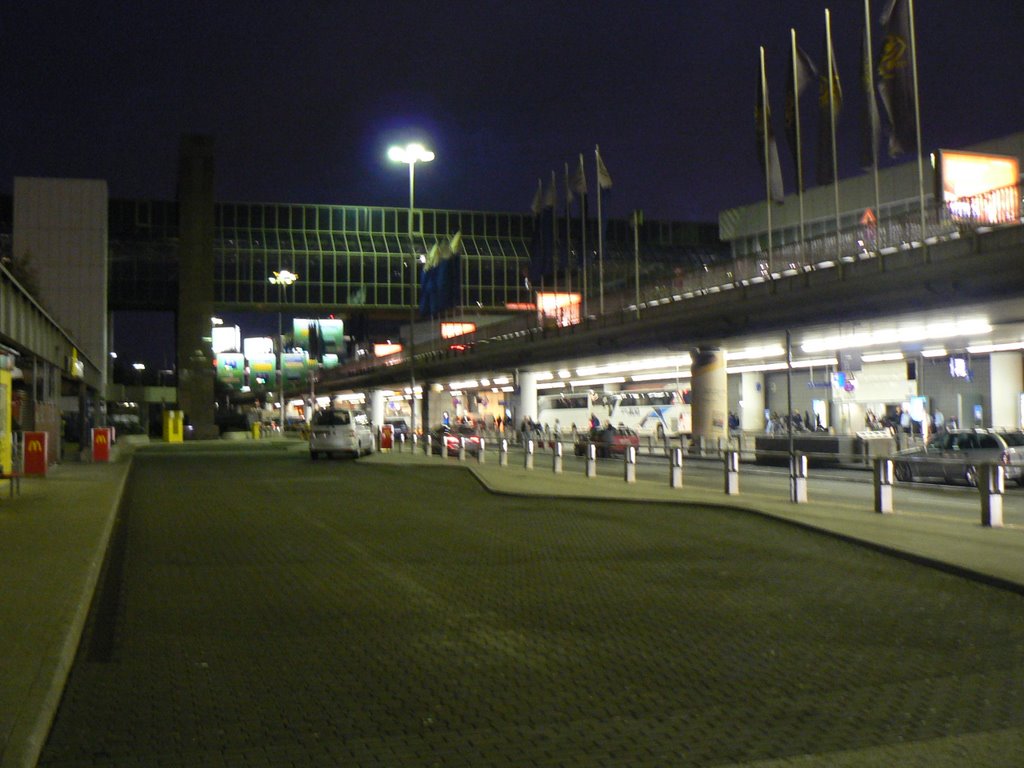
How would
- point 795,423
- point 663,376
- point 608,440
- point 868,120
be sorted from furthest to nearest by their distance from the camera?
1. point 663,376
2. point 795,423
3. point 608,440
4. point 868,120

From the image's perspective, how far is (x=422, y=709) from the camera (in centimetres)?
700

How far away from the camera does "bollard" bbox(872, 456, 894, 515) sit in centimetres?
1836

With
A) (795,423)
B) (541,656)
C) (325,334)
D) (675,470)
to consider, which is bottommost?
(541,656)

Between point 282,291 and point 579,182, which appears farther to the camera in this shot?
point 282,291

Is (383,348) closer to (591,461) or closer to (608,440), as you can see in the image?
(608,440)

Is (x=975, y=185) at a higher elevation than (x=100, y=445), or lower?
higher

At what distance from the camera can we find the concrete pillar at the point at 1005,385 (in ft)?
138

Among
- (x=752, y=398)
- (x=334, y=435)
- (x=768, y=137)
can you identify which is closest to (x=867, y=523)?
(x=768, y=137)

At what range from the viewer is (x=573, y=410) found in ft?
216

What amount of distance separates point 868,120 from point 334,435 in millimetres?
23065

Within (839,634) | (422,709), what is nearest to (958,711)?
(839,634)

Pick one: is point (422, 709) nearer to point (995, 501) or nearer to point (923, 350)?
point (995, 501)

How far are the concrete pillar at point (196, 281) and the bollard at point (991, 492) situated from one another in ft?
242

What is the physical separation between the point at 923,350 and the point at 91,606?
130ft
